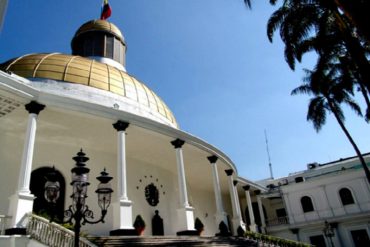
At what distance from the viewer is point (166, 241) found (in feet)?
42.6

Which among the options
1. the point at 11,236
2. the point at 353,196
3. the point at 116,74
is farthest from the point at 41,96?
the point at 353,196

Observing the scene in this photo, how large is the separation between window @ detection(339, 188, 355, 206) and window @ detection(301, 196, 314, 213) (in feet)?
9.61

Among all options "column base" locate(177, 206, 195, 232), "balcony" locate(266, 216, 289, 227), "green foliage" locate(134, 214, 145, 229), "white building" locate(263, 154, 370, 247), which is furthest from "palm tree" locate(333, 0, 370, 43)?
"balcony" locate(266, 216, 289, 227)

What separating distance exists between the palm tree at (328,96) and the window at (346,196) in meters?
6.84

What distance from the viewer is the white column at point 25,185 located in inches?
419

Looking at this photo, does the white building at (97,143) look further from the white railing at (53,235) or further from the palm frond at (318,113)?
the palm frond at (318,113)

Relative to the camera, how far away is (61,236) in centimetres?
993

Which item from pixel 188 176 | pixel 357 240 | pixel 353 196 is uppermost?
pixel 188 176

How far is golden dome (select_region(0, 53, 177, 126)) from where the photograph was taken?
1783 cm

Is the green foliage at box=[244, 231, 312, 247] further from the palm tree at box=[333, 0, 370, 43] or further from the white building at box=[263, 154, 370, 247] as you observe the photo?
the palm tree at box=[333, 0, 370, 43]

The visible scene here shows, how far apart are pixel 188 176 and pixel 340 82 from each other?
1350 centimetres

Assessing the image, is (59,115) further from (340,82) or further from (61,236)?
(340,82)

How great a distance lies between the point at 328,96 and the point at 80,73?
1822cm

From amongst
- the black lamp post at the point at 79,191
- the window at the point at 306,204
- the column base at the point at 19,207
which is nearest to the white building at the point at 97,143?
the column base at the point at 19,207
